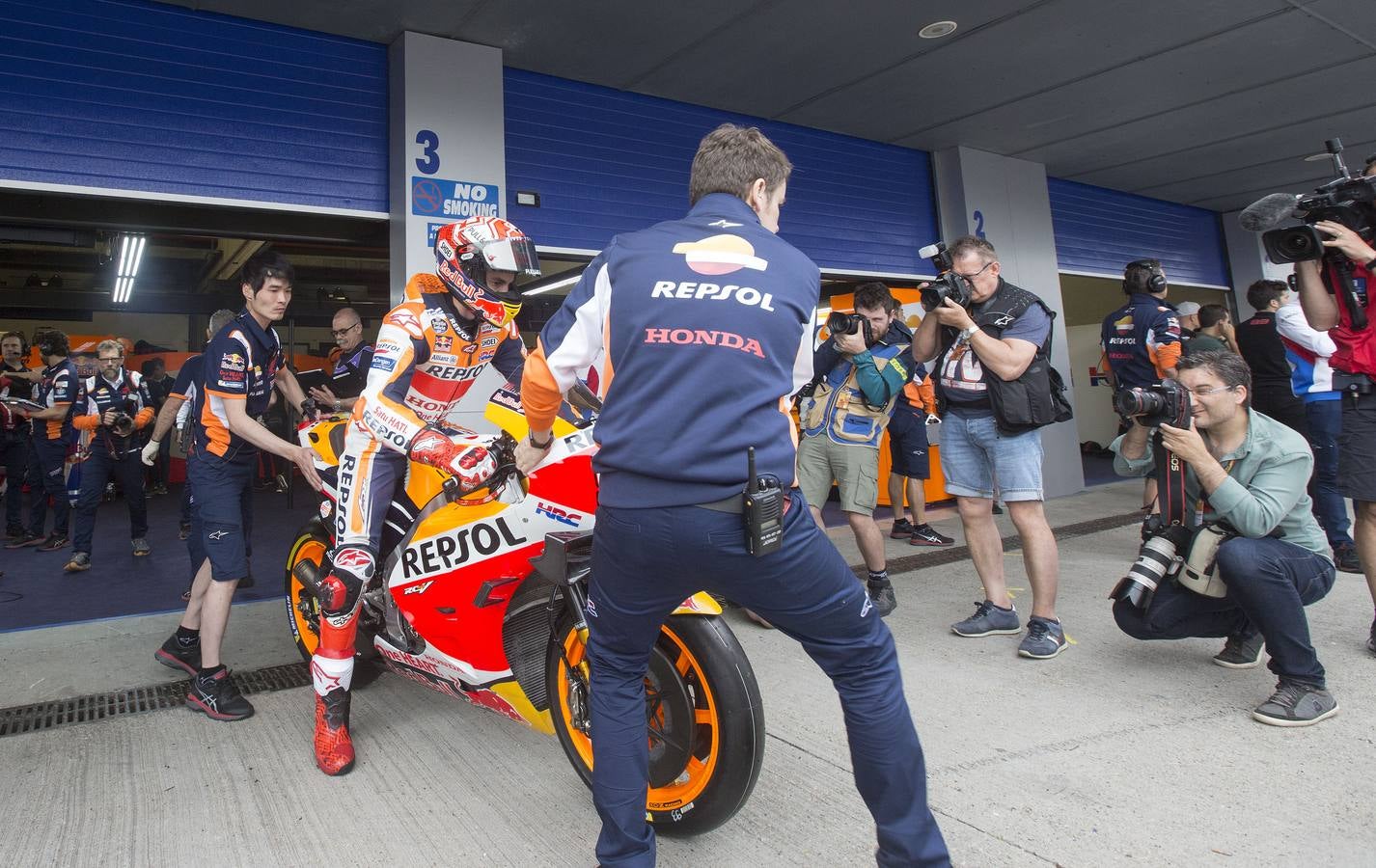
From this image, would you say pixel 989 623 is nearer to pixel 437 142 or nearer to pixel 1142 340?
pixel 1142 340

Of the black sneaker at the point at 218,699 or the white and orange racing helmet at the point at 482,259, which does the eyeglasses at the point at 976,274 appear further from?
the black sneaker at the point at 218,699

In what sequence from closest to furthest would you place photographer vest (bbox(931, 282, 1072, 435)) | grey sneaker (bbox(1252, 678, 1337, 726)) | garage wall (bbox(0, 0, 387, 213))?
grey sneaker (bbox(1252, 678, 1337, 726)) → photographer vest (bbox(931, 282, 1072, 435)) → garage wall (bbox(0, 0, 387, 213))

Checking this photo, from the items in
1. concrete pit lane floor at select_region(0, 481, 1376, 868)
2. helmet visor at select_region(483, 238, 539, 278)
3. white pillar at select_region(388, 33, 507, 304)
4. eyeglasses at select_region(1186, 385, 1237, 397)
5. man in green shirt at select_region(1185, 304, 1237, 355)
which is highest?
white pillar at select_region(388, 33, 507, 304)

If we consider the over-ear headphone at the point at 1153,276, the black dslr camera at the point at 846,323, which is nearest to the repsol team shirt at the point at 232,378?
the black dslr camera at the point at 846,323

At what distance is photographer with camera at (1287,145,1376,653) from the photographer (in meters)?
3.11

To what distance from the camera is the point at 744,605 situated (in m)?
1.71

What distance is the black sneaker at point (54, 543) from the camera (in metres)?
7.08

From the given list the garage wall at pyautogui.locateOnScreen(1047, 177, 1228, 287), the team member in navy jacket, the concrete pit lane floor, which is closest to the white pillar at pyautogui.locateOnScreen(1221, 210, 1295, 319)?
the garage wall at pyautogui.locateOnScreen(1047, 177, 1228, 287)

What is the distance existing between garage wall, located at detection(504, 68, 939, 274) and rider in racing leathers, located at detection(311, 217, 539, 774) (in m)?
3.21

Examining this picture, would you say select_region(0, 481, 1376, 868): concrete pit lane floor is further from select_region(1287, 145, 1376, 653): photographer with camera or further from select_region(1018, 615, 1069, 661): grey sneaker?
select_region(1287, 145, 1376, 653): photographer with camera

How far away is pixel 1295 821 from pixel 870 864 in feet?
3.86

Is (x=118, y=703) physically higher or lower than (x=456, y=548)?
lower

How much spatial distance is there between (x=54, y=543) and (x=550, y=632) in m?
7.23

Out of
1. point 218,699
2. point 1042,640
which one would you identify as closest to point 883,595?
point 1042,640
